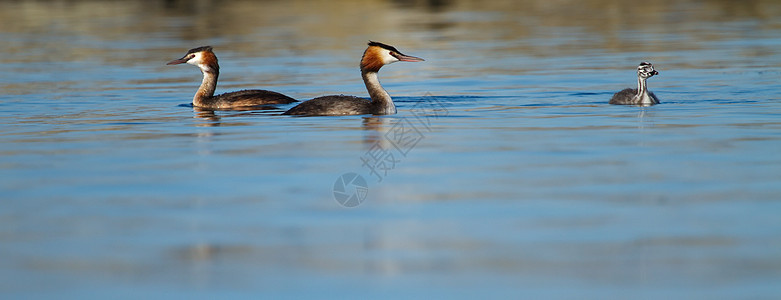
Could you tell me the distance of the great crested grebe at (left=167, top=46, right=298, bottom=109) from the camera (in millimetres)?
19219

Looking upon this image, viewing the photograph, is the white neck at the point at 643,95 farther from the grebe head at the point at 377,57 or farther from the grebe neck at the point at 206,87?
the grebe neck at the point at 206,87

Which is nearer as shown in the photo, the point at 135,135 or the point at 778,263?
the point at 778,263

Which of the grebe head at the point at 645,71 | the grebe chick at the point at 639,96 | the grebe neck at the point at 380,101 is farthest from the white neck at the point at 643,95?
the grebe neck at the point at 380,101

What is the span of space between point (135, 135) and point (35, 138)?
4.10 feet

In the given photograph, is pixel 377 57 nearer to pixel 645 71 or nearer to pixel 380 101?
pixel 380 101

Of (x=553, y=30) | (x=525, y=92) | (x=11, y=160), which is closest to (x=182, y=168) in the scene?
(x=11, y=160)

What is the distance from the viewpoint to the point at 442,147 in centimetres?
1310

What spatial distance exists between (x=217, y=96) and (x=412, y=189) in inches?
410

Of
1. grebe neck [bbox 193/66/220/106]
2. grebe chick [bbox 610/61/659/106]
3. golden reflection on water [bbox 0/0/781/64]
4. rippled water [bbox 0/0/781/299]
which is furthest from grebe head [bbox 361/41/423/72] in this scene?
golden reflection on water [bbox 0/0/781/64]

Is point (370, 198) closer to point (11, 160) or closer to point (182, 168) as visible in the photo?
point (182, 168)

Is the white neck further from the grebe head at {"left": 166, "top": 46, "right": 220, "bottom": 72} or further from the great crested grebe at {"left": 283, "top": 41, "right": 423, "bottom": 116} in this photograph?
the grebe head at {"left": 166, "top": 46, "right": 220, "bottom": 72}

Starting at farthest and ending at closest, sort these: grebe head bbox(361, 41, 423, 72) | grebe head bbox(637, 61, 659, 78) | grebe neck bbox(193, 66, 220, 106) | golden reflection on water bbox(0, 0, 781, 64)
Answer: golden reflection on water bbox(0, 0, 781, 64)
grebe neck bbox(193, 66, 220, 106)
grebe head bbox(637, 61, 659, 78)
grebe head bbox(361, 41, 423, 72)

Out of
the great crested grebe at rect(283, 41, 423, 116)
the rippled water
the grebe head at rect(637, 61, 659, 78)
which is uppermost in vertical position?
the grebe head at rect(637, 61, 659, 78)

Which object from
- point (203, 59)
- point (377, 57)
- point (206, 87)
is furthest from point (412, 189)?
point (203, 59)
